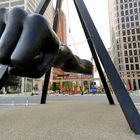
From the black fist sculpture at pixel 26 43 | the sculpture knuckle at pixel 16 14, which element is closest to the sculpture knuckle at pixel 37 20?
the black fist sculpture at pixel 26 43

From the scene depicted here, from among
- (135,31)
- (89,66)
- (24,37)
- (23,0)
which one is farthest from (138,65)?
(24,37)

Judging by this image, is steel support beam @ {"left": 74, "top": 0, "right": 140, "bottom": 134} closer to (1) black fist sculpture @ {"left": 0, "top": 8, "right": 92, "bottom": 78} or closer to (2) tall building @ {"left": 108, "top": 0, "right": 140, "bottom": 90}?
(1) black fist sculpture @ {"left": 0, "top": 8, "right": 92, "bottom": 78}

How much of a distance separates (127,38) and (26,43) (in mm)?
89111

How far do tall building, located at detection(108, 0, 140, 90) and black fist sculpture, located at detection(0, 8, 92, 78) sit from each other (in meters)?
81.1

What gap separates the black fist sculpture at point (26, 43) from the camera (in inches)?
227

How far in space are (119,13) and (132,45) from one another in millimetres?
16514

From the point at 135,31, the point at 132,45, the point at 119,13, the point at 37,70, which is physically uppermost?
the point at 119,13

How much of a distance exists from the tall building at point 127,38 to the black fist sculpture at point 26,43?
8107 centimetres

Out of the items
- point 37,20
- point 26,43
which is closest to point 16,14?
point 37,20

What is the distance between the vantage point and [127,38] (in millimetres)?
89500

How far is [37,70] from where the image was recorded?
20.9ft

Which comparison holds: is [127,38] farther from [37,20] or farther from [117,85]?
[37,20]

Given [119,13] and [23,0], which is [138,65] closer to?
[119,13]

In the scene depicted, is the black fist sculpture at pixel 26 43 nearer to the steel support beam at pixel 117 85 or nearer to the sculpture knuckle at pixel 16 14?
the sculpture knuckle at pixel 16 14
